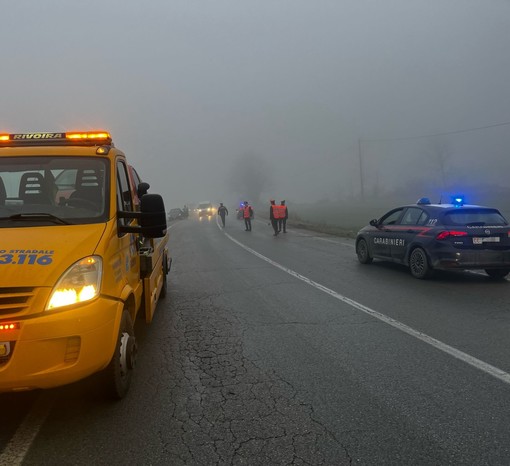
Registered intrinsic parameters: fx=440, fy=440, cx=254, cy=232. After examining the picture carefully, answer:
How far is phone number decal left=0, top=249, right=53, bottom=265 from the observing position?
304 centimetres

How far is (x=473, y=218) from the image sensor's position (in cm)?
848

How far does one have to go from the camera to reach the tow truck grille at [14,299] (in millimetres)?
2893

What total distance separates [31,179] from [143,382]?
2.14 meters

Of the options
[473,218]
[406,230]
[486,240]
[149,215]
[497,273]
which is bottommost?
[497,273]

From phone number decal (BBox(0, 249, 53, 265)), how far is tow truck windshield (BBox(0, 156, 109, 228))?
1.83ft

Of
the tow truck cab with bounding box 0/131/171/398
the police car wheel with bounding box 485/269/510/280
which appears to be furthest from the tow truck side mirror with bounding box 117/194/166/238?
the police car wheel with bounding box 485/269/510/280

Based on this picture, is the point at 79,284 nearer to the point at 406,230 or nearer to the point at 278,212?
the point at 406,230

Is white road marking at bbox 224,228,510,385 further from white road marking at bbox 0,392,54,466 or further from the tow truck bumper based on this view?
white road marking at bbox 0,392,54,466

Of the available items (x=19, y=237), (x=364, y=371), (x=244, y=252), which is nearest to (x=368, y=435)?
(x=364, y=371)

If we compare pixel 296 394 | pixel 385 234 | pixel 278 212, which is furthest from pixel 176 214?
pixel 296 394

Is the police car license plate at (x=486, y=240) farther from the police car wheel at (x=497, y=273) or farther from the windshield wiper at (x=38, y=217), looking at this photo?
the windshield wiper at (x=38, y=217)

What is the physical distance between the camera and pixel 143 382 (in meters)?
3.95

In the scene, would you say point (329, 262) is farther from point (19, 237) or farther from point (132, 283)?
point (19, 237)

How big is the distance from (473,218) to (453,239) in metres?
→ 0.71
